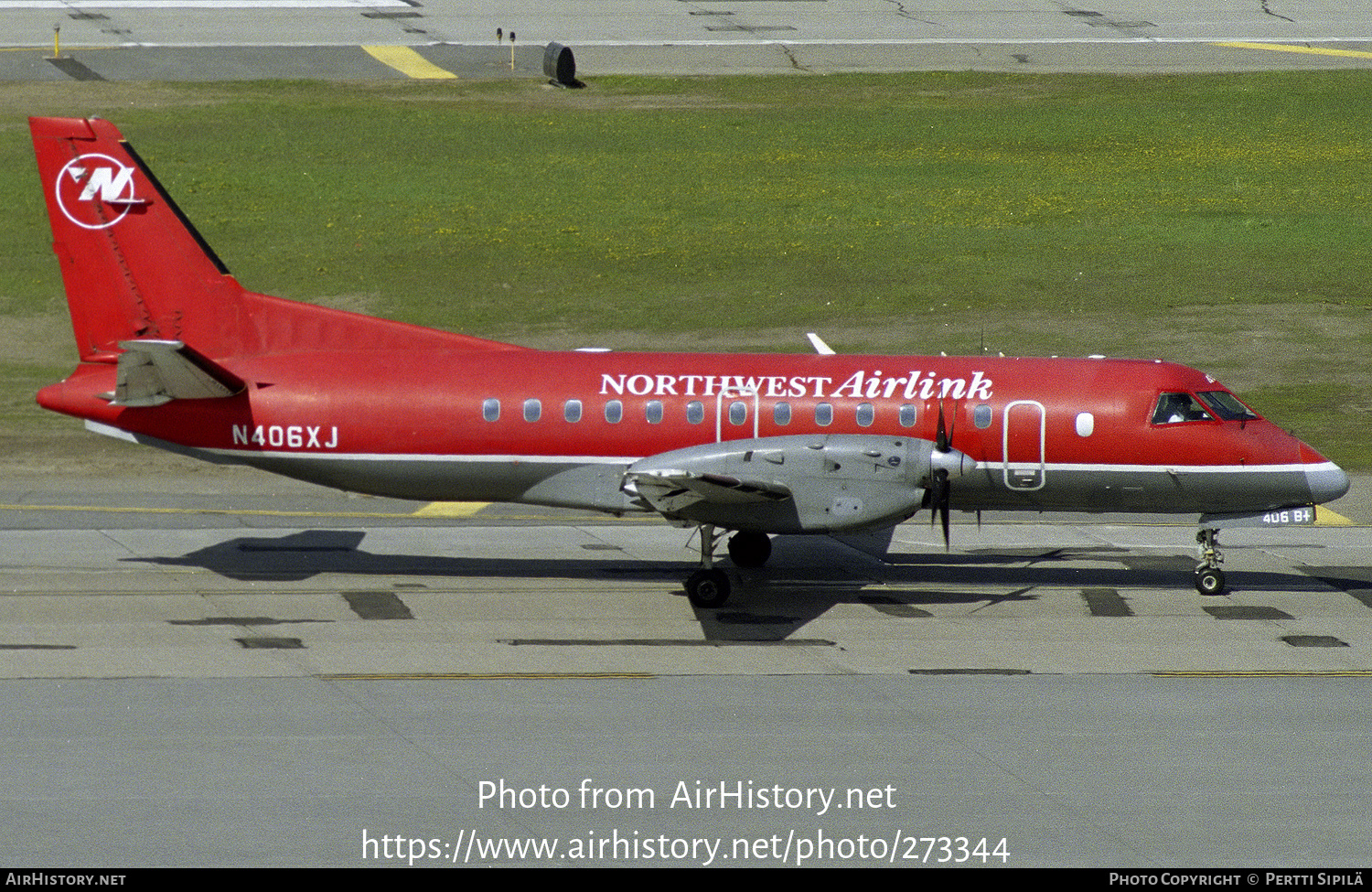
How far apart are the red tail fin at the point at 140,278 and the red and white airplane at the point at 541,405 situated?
1.3 inches

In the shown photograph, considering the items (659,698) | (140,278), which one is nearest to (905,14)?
(140,278)

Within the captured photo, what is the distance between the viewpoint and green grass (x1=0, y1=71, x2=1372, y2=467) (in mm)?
42812

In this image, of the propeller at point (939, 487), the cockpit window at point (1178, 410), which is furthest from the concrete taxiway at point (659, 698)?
the cockpit window at point (1178, 410)

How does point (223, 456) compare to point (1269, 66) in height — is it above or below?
below

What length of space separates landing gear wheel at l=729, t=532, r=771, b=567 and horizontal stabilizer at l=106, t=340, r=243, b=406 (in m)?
8.16

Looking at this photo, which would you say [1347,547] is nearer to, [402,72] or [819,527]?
[819,527]

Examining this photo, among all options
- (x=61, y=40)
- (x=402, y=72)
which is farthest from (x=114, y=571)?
(x=61, y=40)

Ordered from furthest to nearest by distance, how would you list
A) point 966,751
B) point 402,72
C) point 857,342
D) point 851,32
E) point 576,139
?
point 851,32 < point 402,72 < point 576,139 < point 857,342 < point 966,751

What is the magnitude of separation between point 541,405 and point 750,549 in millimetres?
4189

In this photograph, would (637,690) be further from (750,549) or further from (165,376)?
(165,376)

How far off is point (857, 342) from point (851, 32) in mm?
28888

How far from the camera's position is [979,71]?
6094 cm

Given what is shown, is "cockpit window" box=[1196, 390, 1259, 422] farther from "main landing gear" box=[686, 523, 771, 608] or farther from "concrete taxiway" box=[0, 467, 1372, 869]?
"main landing gear" box=[686, 523, 771, 608]

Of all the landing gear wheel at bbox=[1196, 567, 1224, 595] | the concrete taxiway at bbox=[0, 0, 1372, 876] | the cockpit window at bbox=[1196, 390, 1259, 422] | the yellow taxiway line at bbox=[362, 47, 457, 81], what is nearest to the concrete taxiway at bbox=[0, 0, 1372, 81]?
the yellow taxiway line at bbox=[362, 47, 457, 81]
